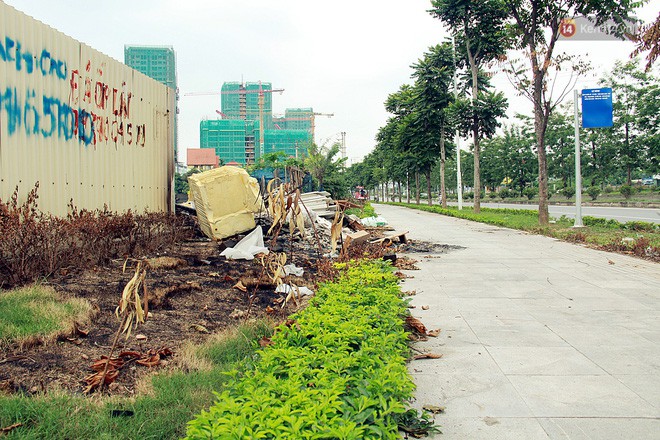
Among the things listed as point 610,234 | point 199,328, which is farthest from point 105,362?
point 610,234

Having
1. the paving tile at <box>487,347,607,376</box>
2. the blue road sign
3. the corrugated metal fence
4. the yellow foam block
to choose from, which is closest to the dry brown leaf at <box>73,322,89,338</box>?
the corrugated metal fence

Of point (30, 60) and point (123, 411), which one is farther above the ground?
point (30, 60)

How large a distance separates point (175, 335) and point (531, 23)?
16662 millimetres

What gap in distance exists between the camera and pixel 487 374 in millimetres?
3461

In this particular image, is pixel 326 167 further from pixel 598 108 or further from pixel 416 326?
pixel 416 326

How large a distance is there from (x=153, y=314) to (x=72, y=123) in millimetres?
3642

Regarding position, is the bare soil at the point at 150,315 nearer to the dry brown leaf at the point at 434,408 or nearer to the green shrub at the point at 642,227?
the dry brown leaf at the point at 434,408

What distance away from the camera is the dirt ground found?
3094 mm

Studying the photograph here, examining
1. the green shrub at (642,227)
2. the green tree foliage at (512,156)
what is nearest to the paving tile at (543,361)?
the green shrub at (642,227)

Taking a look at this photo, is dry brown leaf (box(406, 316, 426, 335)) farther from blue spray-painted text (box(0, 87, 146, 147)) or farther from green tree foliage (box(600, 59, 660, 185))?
green tree foliage (box(600, 59, 660, 185))

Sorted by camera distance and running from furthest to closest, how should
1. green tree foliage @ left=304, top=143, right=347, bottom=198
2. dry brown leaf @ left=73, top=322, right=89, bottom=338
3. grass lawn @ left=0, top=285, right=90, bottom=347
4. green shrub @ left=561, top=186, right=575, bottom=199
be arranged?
green shrub @ left=561, top=186, right=575, bottom=199, green tree foliage @ left=304, top=143, right=347, bottom=198, dry brown leaf @ left=73, top=322, right=89, bottom=338, grass lawn @ left=0, top=285, right=90, bottom=347

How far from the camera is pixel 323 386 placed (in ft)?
7.50

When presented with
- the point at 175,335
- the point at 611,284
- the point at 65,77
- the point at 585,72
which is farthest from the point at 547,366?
the point at 585,72

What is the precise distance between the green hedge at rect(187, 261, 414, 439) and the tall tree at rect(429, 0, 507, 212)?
22.5 metres
